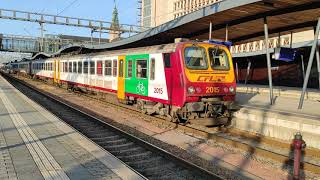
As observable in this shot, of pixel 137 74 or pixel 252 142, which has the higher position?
pixel 137 74

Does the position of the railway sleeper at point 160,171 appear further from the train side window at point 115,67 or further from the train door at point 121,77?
the train side window at point 115,67

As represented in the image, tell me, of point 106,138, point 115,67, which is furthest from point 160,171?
point 115,67

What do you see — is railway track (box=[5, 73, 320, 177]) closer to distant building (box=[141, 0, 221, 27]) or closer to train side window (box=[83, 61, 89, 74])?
train side window (box=[83, 61, 89, 74])

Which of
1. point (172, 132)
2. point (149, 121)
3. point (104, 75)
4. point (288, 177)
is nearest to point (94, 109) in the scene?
point (104, 75)

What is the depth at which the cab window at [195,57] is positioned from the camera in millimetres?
12695

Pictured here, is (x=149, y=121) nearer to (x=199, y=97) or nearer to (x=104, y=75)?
(x=199, y=97)

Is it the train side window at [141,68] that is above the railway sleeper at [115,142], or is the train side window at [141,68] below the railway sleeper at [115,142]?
above

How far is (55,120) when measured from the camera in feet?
44.9

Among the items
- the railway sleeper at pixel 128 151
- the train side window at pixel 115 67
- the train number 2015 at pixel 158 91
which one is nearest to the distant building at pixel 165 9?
the train side window at pixel 115 67

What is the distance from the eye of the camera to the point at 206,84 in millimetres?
12828

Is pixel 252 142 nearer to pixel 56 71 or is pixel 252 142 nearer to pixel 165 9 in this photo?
pixel 56 71

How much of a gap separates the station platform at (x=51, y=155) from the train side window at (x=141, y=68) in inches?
146

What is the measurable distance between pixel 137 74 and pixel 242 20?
5039mm

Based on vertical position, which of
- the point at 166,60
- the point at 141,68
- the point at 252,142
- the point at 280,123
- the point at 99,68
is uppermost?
the point at 166,60
